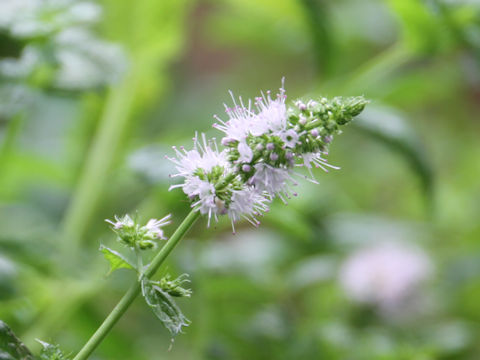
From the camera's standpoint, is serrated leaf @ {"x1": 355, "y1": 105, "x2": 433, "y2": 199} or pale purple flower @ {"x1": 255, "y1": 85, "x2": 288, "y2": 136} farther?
serrated leaf @ {"x1": 355, "y1": 105, "x2": 433, "y2": 199}

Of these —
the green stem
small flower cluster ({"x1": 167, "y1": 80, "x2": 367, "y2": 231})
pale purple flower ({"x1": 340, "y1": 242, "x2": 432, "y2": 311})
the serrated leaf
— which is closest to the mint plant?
small flower cluster ({"x1": 167, "y1": 80, "x2": 367, "y2": 231})

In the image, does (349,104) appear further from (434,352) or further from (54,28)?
(434,352)

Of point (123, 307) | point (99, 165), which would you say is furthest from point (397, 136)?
point (123, 307)

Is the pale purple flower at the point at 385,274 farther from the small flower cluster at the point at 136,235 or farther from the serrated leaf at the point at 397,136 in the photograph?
the small flower cluster at the point at 136,235

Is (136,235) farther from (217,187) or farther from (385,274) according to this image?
(385,274)

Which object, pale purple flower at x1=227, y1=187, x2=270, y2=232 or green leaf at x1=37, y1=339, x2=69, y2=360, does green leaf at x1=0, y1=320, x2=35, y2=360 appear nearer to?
green leaf at x1=37, y1=339, x2=69, y2=360

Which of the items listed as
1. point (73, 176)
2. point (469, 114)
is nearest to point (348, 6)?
point (469, 114)
